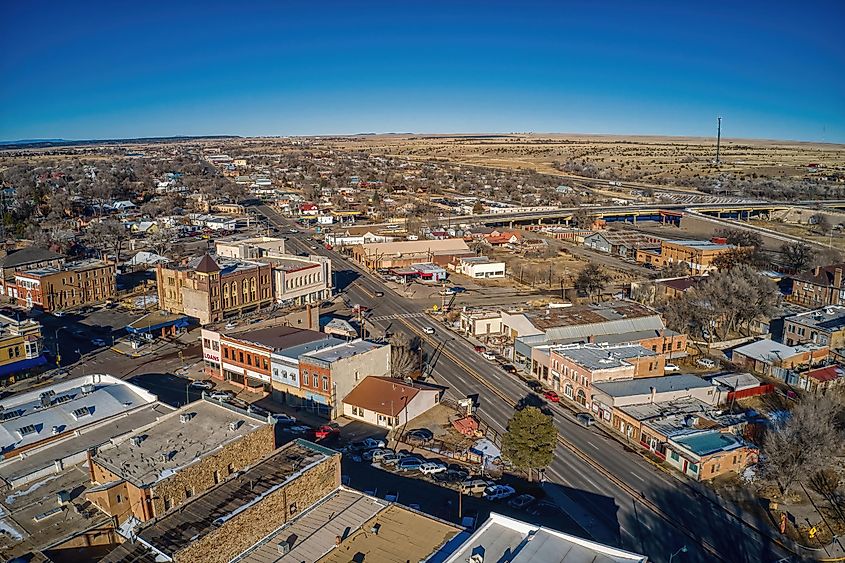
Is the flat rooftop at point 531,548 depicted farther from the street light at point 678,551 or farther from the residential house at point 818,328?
the residential house at point 818,328

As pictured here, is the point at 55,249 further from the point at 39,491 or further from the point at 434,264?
the point at 39,491

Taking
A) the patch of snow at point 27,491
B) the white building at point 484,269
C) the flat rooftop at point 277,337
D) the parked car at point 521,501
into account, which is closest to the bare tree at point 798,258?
the white building at point 484,269

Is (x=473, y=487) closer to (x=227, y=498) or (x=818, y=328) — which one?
(x=227, y=498)

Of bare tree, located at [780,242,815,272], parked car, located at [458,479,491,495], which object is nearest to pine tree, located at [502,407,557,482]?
parked car, located at [458,479,491,495]

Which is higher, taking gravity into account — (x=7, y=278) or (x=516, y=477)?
(x=7, y=278)

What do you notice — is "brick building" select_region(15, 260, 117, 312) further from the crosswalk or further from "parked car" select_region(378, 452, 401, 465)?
"parked car" select_region(378, 452, 401, 465)

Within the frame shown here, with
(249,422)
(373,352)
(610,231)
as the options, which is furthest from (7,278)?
(610,231)
